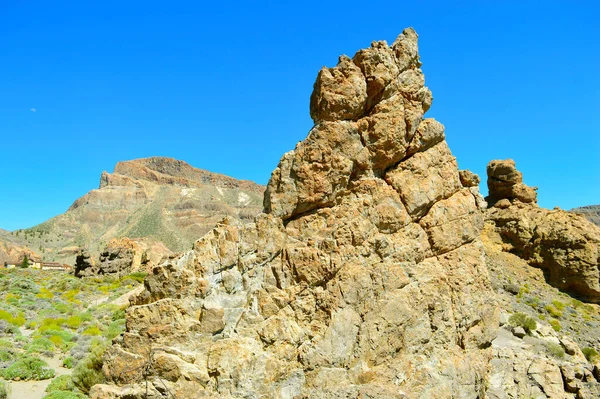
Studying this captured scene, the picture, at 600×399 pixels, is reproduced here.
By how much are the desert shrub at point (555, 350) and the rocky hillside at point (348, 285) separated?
14.3ft

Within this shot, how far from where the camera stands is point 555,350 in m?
14.9

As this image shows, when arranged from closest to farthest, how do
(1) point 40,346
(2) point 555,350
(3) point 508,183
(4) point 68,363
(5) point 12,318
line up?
(4) point 68,363 → (2) point 555,350 → (1) point 40,346 → (5) point 12,318 → (3) point 508,183

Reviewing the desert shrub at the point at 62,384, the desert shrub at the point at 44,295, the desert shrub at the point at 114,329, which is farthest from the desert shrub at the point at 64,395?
the desert shrub at the point at 44,295

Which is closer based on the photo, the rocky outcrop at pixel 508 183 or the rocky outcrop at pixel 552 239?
the rocky outcrop at pixel 552 239

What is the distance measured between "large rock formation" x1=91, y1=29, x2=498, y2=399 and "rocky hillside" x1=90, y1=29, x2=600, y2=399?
26 millimetres

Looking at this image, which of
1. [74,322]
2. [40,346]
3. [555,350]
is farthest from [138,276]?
[555,350]

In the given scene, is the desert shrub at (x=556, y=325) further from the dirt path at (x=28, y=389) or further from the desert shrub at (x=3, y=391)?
the desert shrub at (x=3, y=391)

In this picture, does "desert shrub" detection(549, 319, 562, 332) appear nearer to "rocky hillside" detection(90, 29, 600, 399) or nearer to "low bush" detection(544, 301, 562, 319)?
"low bush" detection(544, 301, 562, 319)

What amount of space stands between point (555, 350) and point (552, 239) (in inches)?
783

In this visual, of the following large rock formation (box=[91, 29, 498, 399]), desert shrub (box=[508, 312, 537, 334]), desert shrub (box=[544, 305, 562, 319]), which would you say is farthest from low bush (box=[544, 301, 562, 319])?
large rock formation (box=[91, 29, 498, 399])

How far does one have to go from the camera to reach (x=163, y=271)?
314 inches

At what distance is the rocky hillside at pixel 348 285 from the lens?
7.58 meters

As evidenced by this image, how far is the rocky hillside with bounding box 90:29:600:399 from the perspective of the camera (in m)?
7.58

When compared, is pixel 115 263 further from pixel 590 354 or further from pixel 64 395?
pixel 590 354
